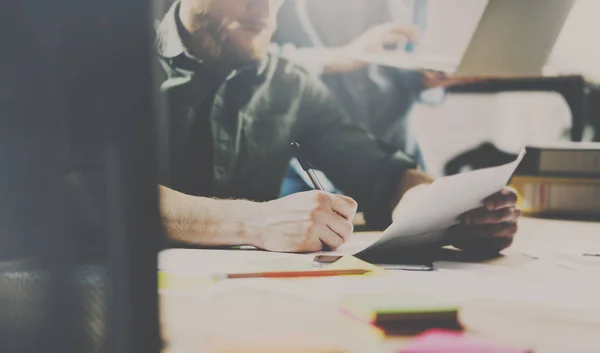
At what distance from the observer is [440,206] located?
2.39 feet

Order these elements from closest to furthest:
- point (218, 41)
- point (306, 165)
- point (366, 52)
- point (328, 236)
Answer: point (328, 236) < point (306, 165) < point (218, 41) < point (366, 52)

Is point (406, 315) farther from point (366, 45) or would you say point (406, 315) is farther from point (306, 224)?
point (366, 45)

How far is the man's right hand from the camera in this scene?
0.84 metres

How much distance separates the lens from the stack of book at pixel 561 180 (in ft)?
4.02

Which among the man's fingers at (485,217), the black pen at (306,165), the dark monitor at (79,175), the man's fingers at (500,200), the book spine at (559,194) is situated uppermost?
the dark monitor at (79,175)

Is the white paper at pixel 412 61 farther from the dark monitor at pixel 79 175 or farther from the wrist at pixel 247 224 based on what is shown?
the dark monitor at pixel 79 175

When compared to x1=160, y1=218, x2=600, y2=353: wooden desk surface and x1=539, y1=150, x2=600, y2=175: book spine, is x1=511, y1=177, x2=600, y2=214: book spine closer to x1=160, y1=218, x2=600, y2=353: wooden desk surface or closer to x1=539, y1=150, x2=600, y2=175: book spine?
x1=539, y1=150, x2=600, y2=175: book spine

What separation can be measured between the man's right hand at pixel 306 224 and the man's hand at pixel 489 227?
157 mm

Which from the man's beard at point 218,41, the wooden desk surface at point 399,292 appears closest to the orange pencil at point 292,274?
the wooden desk surface at point 399,292

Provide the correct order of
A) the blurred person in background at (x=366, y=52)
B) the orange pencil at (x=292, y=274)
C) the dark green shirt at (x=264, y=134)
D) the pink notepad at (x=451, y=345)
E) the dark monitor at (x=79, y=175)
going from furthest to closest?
the blurred person in background at (x=366, y=52), the dark green shirt at (x=264, y=134), the orange pencil at (x=292, y=274), the pink notepad at (x=451, y=345), the dark monitor at (x=79, y=175)

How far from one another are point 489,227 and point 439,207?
0.13 m

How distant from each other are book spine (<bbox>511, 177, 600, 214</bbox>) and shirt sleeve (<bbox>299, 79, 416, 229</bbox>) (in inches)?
9.7

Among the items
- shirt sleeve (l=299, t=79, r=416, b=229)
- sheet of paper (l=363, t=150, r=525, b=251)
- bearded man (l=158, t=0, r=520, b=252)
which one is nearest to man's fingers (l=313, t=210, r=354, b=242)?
sheet of paper (l=363, t=150, r=525, b=251)

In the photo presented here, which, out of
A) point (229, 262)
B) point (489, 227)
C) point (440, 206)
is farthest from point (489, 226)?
point (229, 262)
